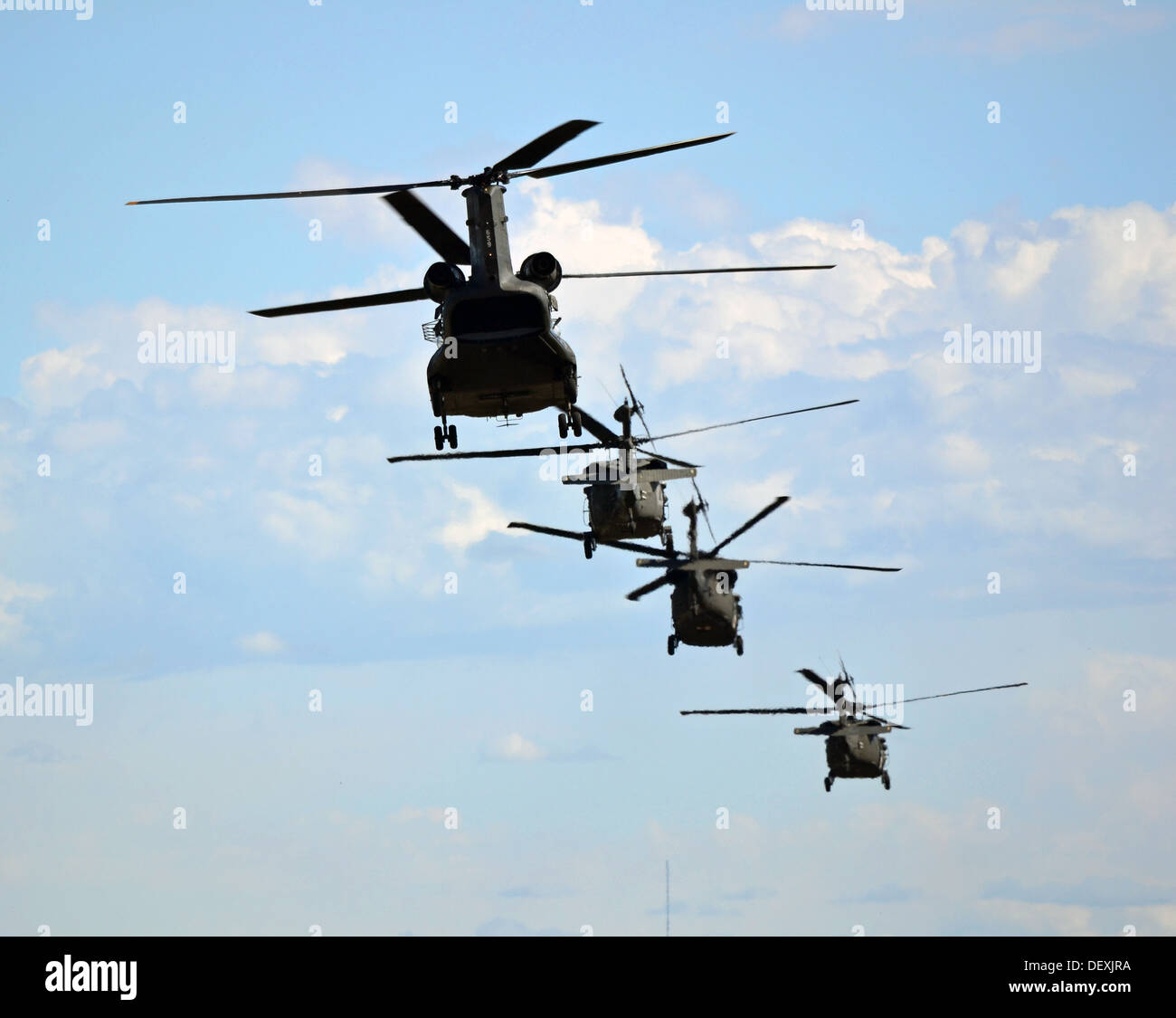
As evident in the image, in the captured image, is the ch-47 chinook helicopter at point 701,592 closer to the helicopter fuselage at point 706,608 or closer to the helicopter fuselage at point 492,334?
the helicopter fuselage at point 706,608

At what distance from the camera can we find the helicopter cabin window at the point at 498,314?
4638 cm

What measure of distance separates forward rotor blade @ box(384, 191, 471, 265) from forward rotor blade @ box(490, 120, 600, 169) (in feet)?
8.30

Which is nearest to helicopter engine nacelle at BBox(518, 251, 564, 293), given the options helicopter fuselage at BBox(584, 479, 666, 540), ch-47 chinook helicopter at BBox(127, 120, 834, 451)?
ch-47 chinook helicopter at BBox(127, 120, 834, 451)

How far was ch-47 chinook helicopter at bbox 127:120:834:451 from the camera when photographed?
46.4 metres

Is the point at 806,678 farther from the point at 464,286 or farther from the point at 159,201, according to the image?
the point at 159,201

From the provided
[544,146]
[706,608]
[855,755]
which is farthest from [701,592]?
[544,146]

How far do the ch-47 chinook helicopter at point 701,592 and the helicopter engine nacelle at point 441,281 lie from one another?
22305mm

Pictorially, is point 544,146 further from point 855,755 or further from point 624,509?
point 855,755
